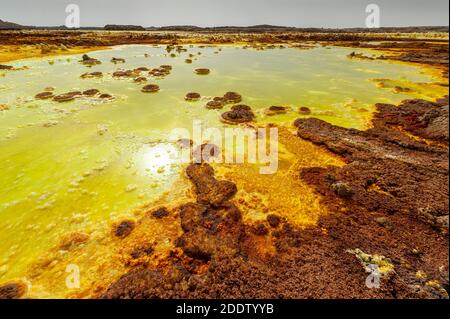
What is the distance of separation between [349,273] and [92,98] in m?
19.8

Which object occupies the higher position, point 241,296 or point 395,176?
point 395,176

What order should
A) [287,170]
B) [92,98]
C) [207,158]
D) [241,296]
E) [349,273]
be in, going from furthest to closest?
[92,98]
[207,158]
[287,170]
[349,273]
[241,296]

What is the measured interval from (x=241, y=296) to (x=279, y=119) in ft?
40.3

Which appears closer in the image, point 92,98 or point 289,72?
point 92,98

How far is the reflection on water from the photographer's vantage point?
817 centimetres

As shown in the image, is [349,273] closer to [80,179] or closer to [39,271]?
[39,271]

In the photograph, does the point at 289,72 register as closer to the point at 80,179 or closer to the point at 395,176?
the point at 395,176

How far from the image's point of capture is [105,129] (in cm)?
1420

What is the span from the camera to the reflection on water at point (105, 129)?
817 centimetres

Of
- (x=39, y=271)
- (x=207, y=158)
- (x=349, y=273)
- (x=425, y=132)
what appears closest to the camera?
(x=349, y=273)

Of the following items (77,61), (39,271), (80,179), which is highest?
(77,61)

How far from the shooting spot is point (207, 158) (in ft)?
37.7

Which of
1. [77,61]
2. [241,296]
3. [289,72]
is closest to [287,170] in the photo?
[241,296]
